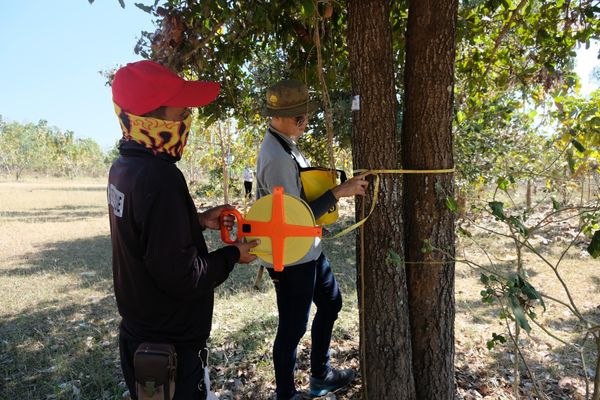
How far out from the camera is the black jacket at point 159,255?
55.5 inches

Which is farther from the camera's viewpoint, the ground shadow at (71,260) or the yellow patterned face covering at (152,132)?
the ground shadow at (71,260)

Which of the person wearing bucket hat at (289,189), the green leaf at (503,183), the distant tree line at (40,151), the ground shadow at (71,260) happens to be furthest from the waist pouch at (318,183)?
the distant tree line at (40,151)

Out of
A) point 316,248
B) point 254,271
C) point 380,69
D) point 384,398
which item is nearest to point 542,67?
point 380,69

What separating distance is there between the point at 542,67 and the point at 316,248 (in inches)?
95.0

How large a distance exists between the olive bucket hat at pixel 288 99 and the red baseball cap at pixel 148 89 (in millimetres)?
776

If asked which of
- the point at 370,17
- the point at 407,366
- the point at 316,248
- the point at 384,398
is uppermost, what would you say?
the point at 370,17

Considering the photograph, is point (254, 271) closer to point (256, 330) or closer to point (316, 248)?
point (256, 330)

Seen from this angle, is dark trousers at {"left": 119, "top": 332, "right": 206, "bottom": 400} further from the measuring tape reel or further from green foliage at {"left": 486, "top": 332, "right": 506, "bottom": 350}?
green foliage at {"left": 486, "top": 332, "right": 506, "bottom": 350}

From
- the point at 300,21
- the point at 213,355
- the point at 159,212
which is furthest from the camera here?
the point at 213,355

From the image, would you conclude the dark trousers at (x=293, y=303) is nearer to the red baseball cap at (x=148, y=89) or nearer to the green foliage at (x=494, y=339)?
the green foliage at (x=494, y=339)

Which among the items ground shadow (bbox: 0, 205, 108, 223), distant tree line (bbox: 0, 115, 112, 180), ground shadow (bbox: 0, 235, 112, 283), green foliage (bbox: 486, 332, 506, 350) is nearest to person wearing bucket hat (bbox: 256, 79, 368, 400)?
green foliage (bbox: 486, 332, 506, 350)

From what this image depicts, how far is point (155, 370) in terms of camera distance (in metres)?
1.50

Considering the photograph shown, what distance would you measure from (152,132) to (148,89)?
0.15m

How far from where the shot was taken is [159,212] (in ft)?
4.59
